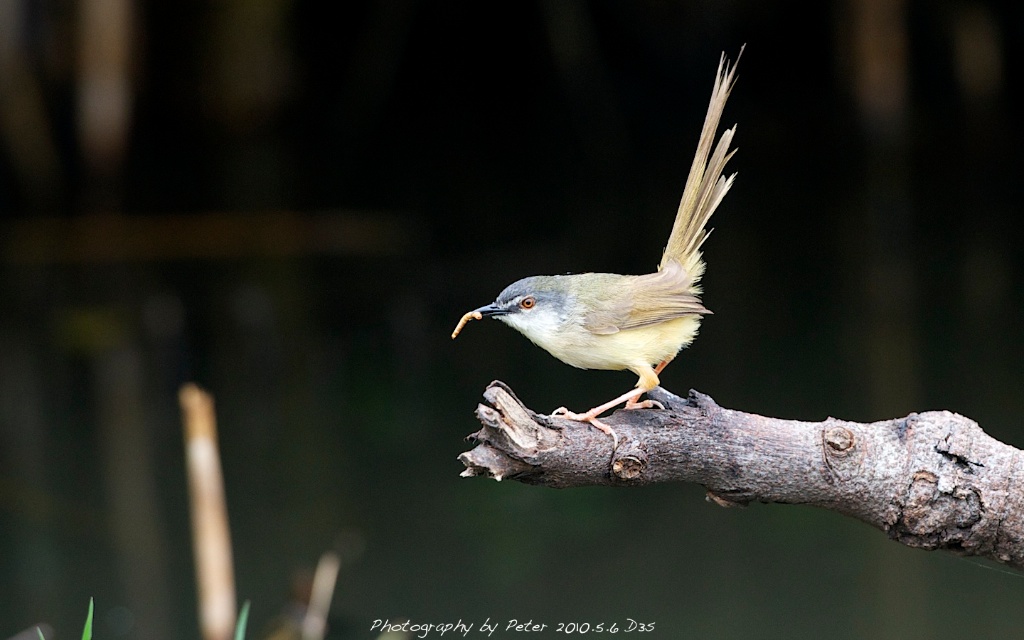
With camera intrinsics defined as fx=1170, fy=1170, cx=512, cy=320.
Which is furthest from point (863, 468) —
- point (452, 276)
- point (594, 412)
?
point (452, 276)

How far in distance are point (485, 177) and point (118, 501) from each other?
6743mm

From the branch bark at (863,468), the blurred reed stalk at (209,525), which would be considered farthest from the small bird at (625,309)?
the blurred reed stalk at (209,525)

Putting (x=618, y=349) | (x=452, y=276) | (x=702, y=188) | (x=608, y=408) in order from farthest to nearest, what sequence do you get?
(x=452, y=276) < (x=702, y=188) < (x=618, y=349) < (x=608, y=408)

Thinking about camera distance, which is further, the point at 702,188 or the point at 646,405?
the point at 702,188

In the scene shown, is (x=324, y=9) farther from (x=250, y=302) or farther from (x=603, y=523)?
(x=603, y=523)

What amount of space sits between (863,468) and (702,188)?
0.80 m

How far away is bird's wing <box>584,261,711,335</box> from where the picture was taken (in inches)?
108

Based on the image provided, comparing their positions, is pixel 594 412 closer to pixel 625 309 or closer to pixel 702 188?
pixel 625 309

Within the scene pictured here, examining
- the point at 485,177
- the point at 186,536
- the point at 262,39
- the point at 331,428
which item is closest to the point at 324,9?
the point at 262,39

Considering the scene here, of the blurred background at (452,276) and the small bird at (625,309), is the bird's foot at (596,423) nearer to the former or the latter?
the small bird at (625,309)

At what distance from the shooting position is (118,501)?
6340mm

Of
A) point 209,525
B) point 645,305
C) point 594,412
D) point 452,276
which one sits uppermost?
point 452,276

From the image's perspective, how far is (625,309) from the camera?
9.09 feet

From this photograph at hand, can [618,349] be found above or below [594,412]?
above
